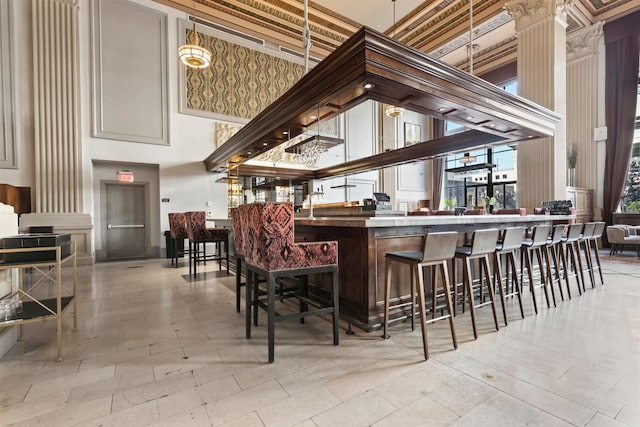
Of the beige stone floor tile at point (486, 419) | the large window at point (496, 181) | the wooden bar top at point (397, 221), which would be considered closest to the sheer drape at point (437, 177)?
the large window at point (496, 181)

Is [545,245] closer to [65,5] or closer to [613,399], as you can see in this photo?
[613,399]

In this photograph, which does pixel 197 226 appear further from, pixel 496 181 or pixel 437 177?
pixel 437 177

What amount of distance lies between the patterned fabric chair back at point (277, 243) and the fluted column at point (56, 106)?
20.8ft

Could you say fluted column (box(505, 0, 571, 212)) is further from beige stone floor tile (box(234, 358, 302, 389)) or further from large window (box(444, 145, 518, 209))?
beige stone floor tile (box(234, 358, 302, 389))

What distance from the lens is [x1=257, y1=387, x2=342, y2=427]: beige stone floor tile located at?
145 centimetres

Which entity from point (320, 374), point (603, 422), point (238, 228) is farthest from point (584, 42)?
point (320, 374)

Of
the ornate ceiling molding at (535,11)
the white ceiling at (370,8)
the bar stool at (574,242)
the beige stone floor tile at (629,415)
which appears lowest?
the beige stone floor tile at (629,415)

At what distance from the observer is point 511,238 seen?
2781 mm

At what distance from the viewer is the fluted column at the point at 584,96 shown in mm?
7992

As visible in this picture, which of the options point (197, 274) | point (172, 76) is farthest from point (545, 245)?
point (172, 76)

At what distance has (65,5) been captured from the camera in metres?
6.17

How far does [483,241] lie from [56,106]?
328 inches

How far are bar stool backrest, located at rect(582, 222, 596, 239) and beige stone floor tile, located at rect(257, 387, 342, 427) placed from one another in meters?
4.26

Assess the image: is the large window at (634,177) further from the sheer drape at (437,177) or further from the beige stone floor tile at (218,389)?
the beige stone floor tile at (218,389)
